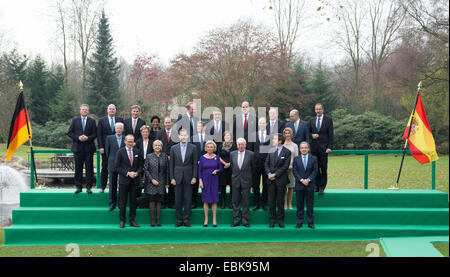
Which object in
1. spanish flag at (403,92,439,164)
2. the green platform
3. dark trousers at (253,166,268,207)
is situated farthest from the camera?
spanish flag at (403,92,439,164)

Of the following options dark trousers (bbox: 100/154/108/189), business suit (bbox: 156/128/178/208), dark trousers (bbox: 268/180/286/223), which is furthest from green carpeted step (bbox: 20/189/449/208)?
dark trousers (bbox: 268/180/286/223)

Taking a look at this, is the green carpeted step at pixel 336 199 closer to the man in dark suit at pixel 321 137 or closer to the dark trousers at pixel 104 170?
the dark trousers at pixel 104 170

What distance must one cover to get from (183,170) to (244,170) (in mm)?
1238

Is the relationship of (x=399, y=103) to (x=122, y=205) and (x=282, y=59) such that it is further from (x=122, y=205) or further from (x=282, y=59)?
(x=122, y=205)

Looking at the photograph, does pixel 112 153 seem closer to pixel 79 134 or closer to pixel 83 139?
pixel 83 139

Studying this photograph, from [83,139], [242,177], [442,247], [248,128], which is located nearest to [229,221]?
[242,177]

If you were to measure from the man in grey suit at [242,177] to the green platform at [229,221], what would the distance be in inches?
14.1

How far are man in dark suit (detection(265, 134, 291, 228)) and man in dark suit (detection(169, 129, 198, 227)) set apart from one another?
152 centimetres

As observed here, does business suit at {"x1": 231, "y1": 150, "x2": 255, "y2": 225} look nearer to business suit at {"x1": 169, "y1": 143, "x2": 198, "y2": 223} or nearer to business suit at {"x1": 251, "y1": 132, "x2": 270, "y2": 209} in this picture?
business suit at {"x1": 251, "y1": 132, "x2": 270, "y2": 209}

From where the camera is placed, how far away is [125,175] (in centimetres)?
832

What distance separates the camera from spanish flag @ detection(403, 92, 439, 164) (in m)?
9.64

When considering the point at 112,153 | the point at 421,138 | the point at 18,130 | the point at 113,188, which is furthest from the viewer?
the point at 421,138

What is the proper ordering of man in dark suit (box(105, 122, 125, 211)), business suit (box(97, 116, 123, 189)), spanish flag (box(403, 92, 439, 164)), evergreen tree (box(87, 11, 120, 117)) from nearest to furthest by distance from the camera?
man in dark suit (box(105, 122, 125, 211)) < business suit (box(97, 116, 123, 189)) < spanish flag (box(403, 92, 439, 164)) < evergreen tree (box(87, 11, 120, 117))

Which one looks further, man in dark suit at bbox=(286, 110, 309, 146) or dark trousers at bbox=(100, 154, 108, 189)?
dark trousers at bbox=(100, 154, 108, 189)
